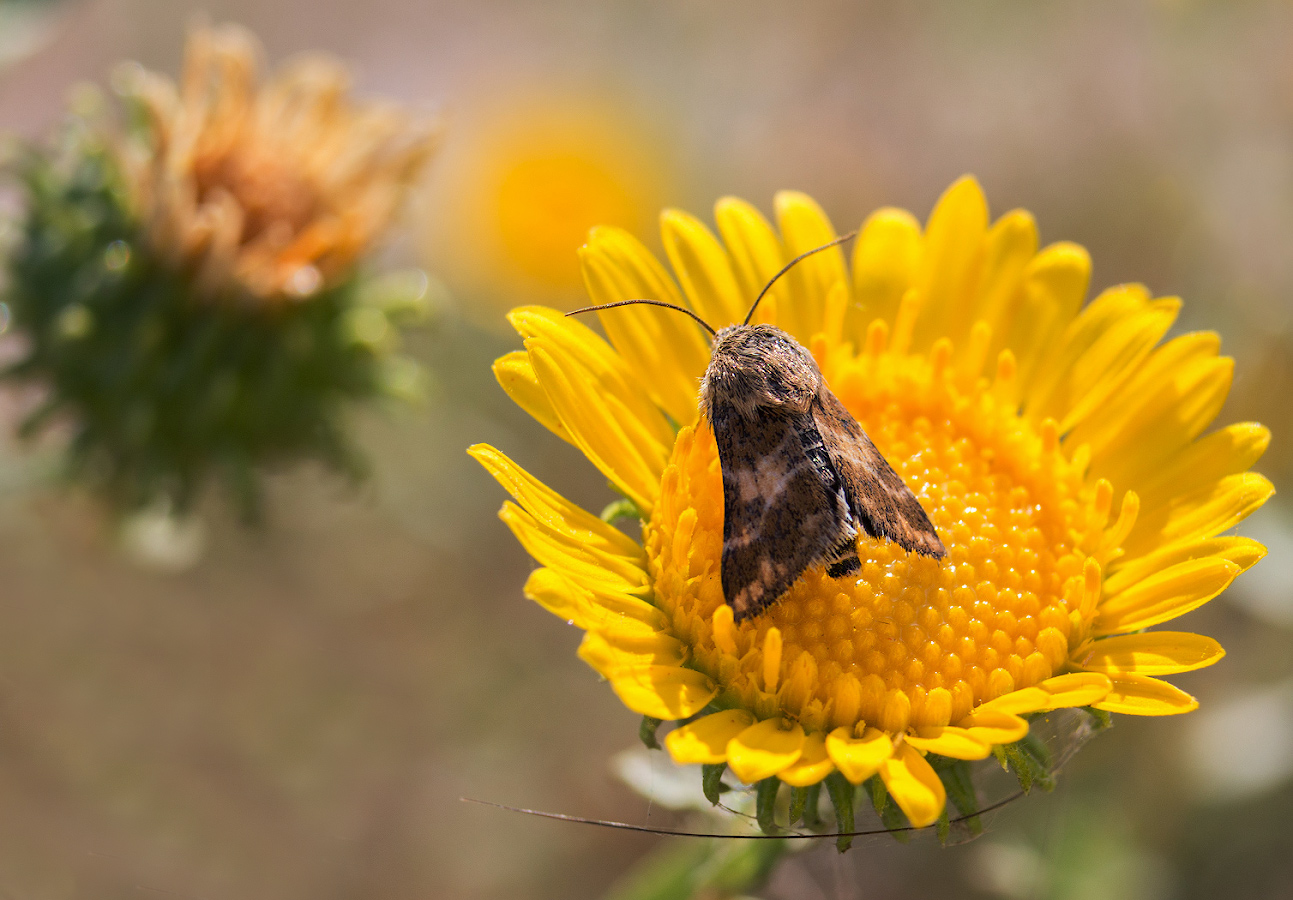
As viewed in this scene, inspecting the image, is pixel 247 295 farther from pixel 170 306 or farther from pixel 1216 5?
pixel 1216 5

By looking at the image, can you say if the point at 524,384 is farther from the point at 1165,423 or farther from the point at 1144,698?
the point at 1165,423

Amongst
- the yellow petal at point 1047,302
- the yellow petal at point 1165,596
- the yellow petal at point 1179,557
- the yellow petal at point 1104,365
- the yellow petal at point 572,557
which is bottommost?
the yellow petal at point 1165,596

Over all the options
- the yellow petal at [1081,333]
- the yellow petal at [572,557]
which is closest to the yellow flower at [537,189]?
the yellow petal at [1081,333]

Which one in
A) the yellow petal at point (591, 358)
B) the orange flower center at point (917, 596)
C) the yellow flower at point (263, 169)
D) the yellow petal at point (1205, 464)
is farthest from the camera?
the yellow flower at point (263, 169)

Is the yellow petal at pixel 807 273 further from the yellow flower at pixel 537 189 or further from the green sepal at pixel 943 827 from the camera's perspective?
the yellow flower at pixel 537 189

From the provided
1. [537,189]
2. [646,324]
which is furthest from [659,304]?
[537,189]
